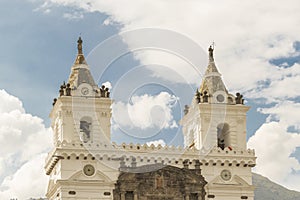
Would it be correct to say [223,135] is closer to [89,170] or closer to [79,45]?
[89,170]

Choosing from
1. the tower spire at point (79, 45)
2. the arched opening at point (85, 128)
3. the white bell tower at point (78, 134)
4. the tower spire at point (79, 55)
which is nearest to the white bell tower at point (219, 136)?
the white bell tower at point (78, 134)

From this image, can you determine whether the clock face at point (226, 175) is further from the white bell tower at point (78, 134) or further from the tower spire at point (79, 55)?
the tower spire at point (79, 55)

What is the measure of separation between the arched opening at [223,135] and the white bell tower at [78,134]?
12.2m

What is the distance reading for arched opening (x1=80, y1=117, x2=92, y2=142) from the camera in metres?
73.8

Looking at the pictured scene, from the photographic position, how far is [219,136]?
7800 centimetres

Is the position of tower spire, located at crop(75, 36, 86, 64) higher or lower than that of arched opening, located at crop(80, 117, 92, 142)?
higher

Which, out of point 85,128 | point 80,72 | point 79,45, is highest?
point 79,45

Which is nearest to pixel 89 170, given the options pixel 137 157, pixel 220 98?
pixel 137 157

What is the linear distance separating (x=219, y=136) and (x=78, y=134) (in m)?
15.4

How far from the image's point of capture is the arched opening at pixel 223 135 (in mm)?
76650

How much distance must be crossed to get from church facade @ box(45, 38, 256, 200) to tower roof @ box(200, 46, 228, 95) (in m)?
0.47

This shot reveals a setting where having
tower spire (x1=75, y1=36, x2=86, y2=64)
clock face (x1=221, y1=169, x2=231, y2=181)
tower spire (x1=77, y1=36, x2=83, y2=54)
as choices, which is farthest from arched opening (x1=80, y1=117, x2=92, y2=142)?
clock face (x1=221, y1=169, x2=231, y2=181)

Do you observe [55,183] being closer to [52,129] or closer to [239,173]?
[52,129]

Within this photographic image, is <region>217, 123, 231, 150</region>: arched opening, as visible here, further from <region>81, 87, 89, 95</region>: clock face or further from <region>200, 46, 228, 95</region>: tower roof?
<region>81, 87, 89, 95</region>: clock face
